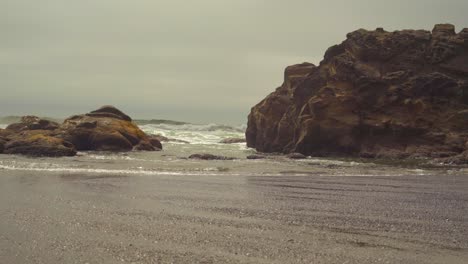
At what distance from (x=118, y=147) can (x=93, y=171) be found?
508 inches

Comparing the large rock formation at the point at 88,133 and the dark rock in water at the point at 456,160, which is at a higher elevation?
the large rock formation at the point at 88,133

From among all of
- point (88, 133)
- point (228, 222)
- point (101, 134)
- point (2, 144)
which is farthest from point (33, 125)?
point (228, 222)

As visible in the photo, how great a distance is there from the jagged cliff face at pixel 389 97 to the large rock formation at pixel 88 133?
9.95m

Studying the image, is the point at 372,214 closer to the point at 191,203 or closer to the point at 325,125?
the point at 191,203

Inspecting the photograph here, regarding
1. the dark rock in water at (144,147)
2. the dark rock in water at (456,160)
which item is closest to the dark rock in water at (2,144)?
the dark rock in water at (144,147)

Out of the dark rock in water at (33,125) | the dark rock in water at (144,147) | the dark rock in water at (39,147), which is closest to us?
the dark rock in water at (39,147)

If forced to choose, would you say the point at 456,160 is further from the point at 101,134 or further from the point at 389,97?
the point at 101,134

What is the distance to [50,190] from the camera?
9.10m

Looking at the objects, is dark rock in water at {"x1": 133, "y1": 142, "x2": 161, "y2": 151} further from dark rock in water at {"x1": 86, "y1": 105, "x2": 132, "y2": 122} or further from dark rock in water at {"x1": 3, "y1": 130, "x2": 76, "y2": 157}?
dark rock in water at {"x1": 3, "y1": 130, "x2": 76, "y2": 157}

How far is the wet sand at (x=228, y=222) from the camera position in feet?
15.1

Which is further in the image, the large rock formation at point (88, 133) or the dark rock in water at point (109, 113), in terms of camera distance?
the dark rock in water at point (109, 113)

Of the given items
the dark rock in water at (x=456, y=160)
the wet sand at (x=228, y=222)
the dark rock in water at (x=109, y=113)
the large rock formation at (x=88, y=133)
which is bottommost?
the wet sand at (x=228, y=222)

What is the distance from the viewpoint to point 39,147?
20625 mm

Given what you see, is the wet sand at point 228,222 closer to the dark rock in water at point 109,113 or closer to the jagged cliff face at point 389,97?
the jagged cliff face at point 389,97
